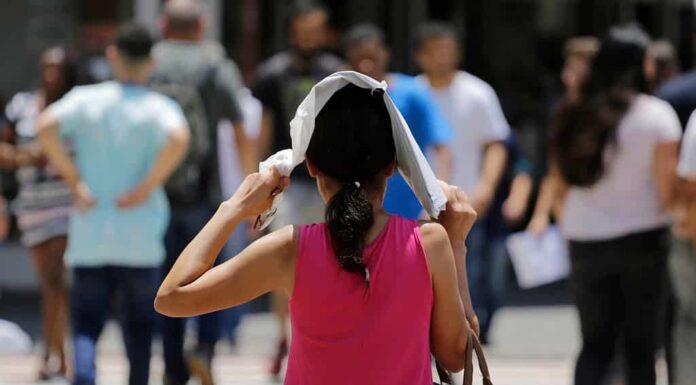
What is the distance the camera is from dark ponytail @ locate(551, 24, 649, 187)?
20.8 feet

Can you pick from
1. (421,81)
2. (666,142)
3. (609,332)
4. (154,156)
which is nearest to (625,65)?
(666,142)

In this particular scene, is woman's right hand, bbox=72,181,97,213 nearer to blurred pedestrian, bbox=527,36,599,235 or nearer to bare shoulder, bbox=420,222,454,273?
blurred pedestrian, bbox=527,36,599,235

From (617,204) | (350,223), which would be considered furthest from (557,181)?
(350,223)

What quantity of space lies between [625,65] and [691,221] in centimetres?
66

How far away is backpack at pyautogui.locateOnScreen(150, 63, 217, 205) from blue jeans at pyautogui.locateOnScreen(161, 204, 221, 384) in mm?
73

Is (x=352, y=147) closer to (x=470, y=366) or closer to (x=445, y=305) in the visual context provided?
(x=445, y=305)

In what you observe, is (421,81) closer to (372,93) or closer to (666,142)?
(666,142)

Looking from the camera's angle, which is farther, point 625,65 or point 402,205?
point 402,205

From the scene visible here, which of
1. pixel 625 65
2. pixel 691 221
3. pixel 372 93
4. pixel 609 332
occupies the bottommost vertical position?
pixel 609 332

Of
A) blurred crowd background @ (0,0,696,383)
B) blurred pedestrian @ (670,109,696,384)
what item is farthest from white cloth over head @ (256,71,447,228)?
blurred crowd background @ (0,0,696,383)

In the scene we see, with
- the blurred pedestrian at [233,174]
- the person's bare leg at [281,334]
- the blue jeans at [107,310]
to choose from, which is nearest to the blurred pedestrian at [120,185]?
the blue jeans at [107,310]

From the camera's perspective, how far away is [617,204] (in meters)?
6.41

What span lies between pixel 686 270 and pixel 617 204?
14.7 inches

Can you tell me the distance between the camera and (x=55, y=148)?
7273 mm
